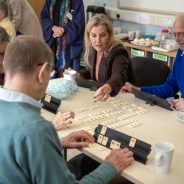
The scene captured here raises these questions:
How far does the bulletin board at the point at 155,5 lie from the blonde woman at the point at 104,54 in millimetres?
1805

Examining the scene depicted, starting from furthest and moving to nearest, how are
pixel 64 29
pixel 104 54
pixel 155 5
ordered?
pixel 155 5, pixel 64 29, pixel 104 54

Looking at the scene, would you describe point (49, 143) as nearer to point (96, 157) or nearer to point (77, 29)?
point (96, 157)

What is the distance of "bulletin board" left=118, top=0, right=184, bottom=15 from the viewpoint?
398 centimetres

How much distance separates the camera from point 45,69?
107cm

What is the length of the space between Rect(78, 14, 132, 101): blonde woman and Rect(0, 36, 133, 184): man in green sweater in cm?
123

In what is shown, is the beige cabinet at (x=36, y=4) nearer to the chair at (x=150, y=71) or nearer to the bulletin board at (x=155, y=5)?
the bulletin board at (x=155, y=5)

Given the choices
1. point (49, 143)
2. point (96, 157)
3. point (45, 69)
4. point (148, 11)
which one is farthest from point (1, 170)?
point (148, 11)

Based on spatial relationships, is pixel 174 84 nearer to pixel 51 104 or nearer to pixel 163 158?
pixel 51 104

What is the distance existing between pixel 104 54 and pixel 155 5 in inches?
80.2

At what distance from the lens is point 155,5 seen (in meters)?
4.20

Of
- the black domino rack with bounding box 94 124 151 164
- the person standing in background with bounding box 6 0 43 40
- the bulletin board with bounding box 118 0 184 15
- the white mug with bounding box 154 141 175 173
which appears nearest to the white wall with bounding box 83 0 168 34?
the bulletin board with bounding box 118 0 184 15

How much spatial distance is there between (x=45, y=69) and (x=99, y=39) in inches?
56.1

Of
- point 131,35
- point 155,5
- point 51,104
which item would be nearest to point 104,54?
point 51,104

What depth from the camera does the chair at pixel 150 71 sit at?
2.76 m
